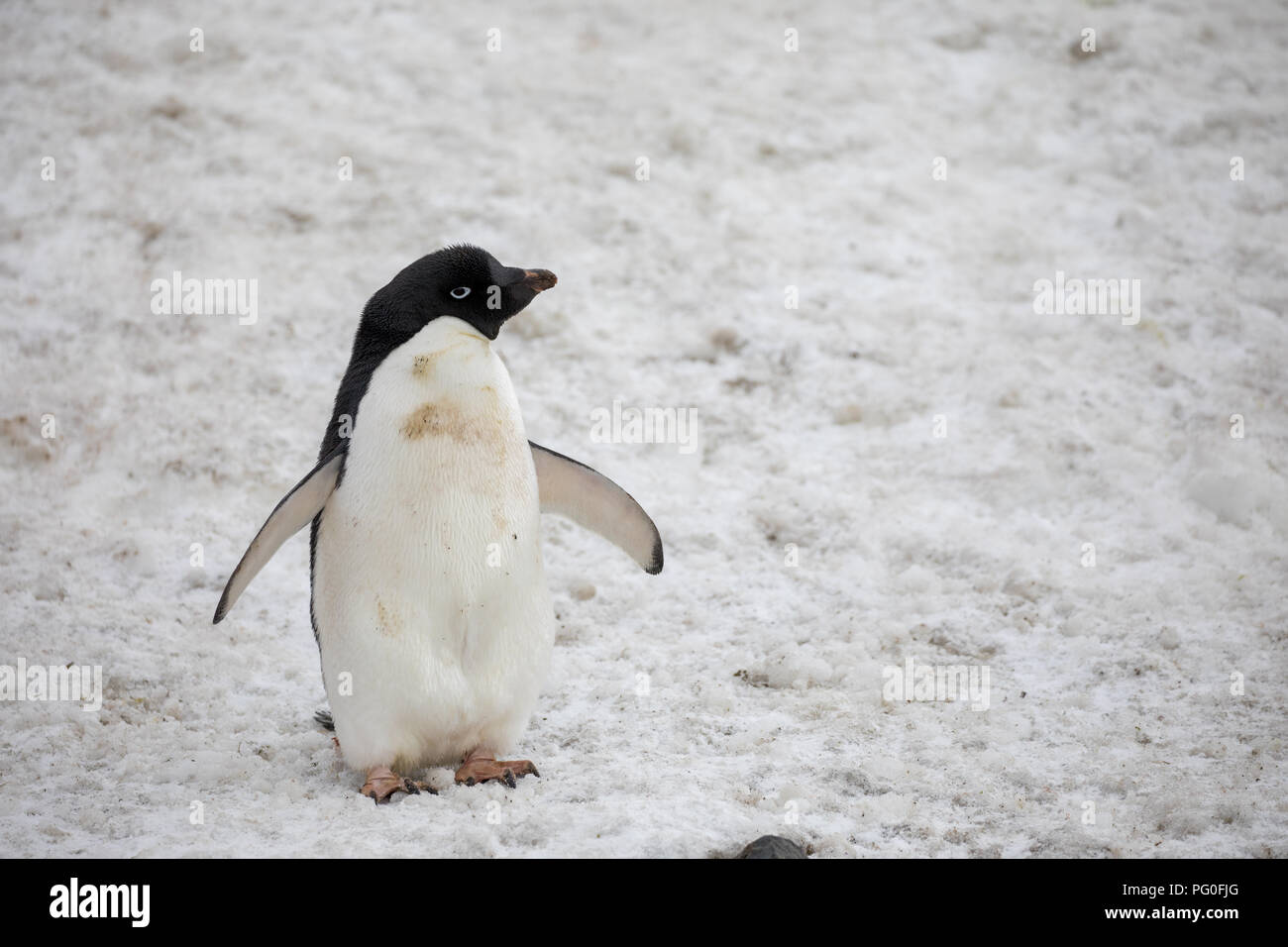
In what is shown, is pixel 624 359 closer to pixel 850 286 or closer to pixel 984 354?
pixel 850 286

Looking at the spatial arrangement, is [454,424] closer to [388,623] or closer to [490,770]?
[388,623]

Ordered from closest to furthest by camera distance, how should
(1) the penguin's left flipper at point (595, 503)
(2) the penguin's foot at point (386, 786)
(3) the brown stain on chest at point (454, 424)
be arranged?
(2) the penguin's foot at point (386, 786), (3) the brown stain on chest at point (454, 424), (1) the penguin's left flipper at point (595, 503)

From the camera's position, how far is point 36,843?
2.72 metres

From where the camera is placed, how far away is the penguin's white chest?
119 inches

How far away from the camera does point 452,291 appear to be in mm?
3121

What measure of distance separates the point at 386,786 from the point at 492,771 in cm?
28

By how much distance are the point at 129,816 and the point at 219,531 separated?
1.84 m

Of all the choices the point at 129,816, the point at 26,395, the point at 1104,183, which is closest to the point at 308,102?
the point at 26,395

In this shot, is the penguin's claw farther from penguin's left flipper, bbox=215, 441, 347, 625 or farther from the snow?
penguin's left flipper, bbox=215, 441, 347, 625

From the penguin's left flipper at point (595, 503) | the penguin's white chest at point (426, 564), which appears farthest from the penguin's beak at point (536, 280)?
the penguin's left flipper at point (595, 503)

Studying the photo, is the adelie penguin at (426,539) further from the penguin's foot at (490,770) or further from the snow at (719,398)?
the snow at (719,398)

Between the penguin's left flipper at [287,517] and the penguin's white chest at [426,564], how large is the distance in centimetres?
5

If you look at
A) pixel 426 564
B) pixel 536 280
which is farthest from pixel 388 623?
pixel 536 280

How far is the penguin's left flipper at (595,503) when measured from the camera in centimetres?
348
